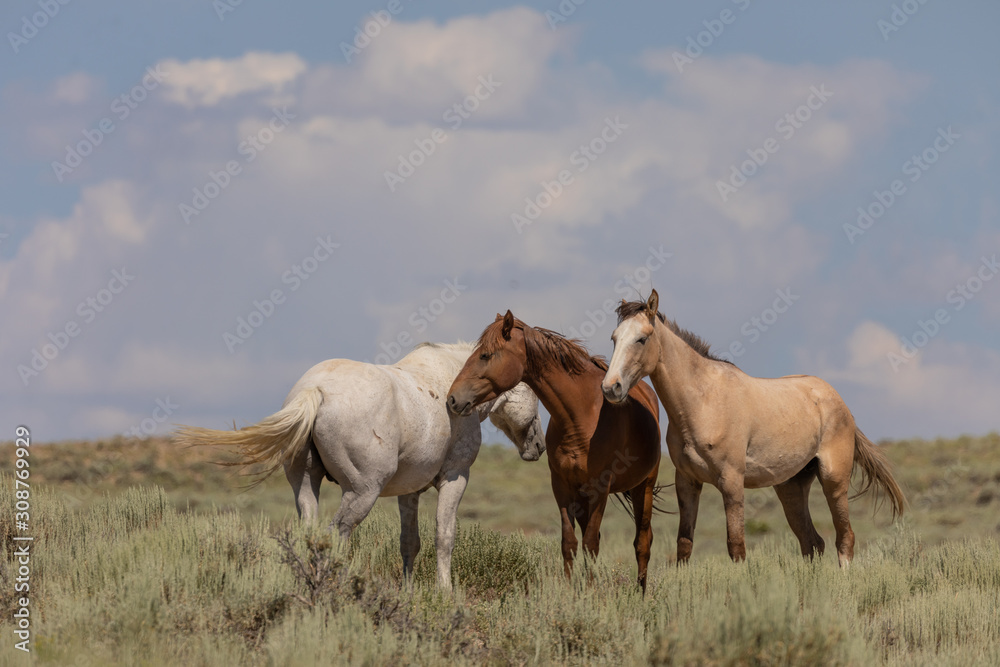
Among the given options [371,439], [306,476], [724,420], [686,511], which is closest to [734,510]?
[686,511]

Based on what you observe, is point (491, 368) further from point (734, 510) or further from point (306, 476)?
point (734, 510)

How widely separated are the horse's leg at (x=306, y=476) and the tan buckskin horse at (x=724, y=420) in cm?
244

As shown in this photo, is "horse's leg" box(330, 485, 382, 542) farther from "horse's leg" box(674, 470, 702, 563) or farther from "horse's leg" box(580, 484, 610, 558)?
"horse's leg" box(674, 470, 702, 563)

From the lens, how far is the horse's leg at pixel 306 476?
729cm

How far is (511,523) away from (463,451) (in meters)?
15.1

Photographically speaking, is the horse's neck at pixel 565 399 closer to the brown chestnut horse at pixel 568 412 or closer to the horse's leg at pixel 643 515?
the brown chestnut horse at pixel 568 412

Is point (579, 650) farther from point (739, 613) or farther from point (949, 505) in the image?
point (949, 505)

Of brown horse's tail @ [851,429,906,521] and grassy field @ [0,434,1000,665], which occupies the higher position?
brown horse's tail @ [851,429,906,521]

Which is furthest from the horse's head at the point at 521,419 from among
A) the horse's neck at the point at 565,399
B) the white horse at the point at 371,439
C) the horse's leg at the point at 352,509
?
the horse's leg at the point at 352,509

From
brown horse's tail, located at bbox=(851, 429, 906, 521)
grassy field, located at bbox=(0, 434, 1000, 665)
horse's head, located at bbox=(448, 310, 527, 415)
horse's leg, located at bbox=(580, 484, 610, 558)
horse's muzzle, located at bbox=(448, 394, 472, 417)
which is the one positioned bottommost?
grassy field, located at bbox=(0, 434, 1000, 665)

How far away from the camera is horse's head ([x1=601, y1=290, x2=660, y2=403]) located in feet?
23.0

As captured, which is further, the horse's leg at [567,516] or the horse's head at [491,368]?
the horse's leg at [567,516]

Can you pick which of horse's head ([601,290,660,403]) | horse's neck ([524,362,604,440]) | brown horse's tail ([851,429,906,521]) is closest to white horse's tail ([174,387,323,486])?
horse's neck ([524,362,604,440])

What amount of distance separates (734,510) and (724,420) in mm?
754
